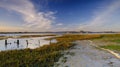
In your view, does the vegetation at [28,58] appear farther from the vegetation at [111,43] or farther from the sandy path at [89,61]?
the vegetation at [111,43]

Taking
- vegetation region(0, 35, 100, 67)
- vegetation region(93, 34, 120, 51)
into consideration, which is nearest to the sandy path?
vegetation region(0, 35, 100, 67)

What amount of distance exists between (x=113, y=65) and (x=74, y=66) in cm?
324

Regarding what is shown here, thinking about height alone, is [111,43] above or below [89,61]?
above

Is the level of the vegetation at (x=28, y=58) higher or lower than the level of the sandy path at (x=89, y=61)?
higher

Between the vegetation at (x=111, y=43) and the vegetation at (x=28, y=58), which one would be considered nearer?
the vegetation at (x=28, y=58)

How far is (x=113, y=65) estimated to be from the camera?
14461 millimetres

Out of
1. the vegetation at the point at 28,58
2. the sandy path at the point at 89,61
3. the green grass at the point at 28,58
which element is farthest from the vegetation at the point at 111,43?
the vegetation at the point at 28,58

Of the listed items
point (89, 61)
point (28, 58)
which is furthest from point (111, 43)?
point (28, 58)

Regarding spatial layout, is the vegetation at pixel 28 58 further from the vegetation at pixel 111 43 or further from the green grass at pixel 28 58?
the vegetation at pixel 111 43

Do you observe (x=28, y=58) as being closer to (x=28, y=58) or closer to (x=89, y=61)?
(x=28, y=58)

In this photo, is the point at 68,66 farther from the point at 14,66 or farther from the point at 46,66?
the point at 14,66

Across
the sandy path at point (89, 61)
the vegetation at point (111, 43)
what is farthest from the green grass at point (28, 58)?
the vegetation at point (111, 43)

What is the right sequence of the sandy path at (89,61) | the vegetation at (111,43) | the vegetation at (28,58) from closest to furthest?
the vegetation at (28,58) < the sandy path at (89,61) < the vegetation at (111,43)

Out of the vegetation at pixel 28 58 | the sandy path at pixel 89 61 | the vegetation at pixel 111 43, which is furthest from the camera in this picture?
the vegetation at pixel 111 43
